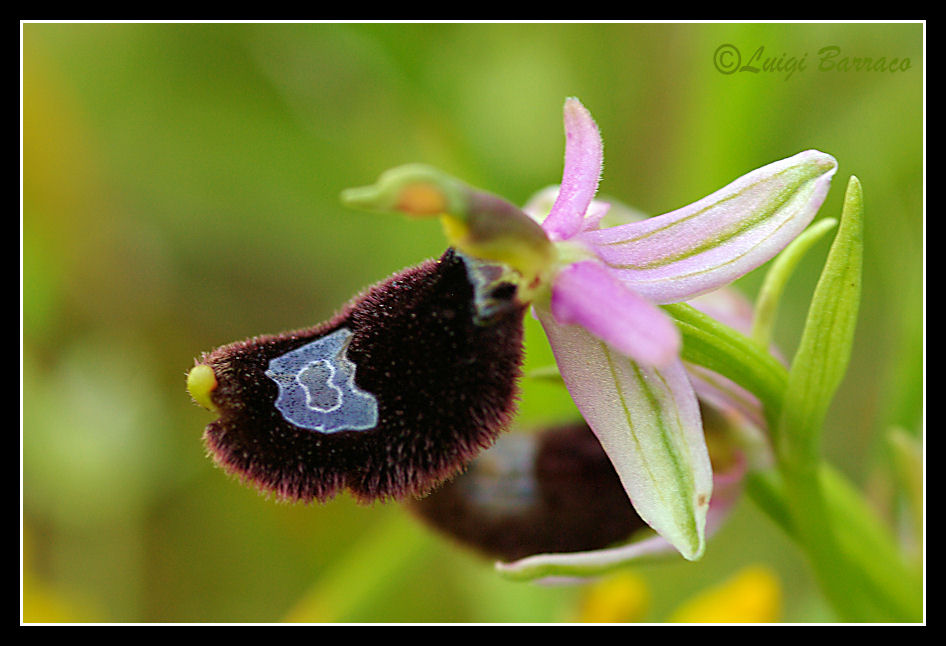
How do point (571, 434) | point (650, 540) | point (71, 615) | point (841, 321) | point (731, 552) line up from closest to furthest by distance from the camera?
point (841, 321) < point (650, 540) < point (571, 434) < point (71, 615) < point (731, 552)

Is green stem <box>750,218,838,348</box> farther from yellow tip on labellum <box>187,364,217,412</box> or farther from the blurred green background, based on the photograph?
the blurred green background

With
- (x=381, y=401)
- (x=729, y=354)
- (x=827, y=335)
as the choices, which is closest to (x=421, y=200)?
(x=381, y=401)

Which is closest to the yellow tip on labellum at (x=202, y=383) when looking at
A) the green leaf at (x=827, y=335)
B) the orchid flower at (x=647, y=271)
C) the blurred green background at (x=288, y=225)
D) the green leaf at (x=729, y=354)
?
the orchid flower at (x=647, y=271)

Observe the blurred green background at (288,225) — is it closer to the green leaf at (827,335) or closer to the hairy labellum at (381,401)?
the green leaf at (827,335)

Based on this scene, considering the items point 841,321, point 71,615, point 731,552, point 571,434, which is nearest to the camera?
point 841,321

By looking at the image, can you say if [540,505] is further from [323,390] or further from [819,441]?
[323,390]

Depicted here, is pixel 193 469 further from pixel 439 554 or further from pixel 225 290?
pixel 439 554

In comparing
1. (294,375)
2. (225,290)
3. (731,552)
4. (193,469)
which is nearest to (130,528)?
(193,469)

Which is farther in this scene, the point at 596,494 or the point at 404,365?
the point at 596,494
